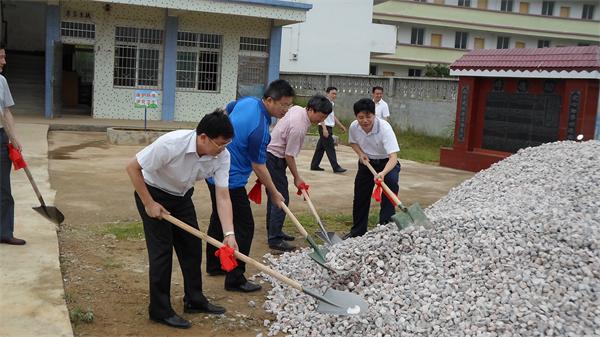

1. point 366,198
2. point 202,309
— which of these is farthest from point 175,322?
point 366,198

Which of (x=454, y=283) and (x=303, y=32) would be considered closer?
(x=454, y=283)

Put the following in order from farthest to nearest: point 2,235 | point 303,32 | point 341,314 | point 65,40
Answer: point 303,32, point 65,40, point 2,235, point 341,314

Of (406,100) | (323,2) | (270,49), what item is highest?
(323,2)

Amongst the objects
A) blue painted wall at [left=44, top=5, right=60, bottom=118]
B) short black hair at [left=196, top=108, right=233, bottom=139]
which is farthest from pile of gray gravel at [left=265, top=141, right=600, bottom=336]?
blue painted wall at [left=44, top=5, right=60, bottom=118]

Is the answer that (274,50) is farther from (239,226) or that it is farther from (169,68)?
(239,226)

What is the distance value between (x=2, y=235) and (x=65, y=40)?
1167 cm

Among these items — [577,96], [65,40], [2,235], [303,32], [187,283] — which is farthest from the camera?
[303,32]

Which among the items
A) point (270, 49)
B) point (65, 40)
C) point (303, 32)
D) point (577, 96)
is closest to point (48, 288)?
point (577, 96)

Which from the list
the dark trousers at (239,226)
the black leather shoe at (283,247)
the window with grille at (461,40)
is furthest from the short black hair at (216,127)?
the window with grille at (461,40)

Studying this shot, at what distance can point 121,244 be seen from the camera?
5246mm

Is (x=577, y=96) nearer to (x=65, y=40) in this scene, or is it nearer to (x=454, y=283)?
(x=454, y=283)

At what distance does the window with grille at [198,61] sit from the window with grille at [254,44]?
0.67 meters

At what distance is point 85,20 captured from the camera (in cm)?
1529

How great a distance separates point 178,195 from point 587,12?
4035 centimetres
